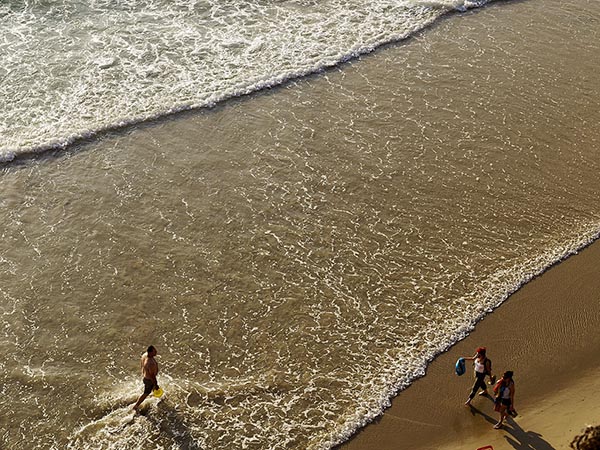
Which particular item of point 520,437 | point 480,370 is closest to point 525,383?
point 480,370

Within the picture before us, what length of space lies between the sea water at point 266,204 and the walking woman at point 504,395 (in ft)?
5.20

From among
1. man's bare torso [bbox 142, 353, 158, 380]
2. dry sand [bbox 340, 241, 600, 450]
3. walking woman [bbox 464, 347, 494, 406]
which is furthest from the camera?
man's bare torso [bbox 142, 353, 158, 380]

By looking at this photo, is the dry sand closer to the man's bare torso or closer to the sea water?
the sea water

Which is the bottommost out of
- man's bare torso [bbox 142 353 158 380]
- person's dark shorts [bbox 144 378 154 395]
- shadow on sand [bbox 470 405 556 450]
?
person's dark shorts [bbox 144 378 154 395]

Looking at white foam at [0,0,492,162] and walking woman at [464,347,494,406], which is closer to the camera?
walking woman at [464,347,494,406]

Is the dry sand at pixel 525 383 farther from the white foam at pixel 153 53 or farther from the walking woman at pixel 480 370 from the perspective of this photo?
the white foam at pixel 153 53

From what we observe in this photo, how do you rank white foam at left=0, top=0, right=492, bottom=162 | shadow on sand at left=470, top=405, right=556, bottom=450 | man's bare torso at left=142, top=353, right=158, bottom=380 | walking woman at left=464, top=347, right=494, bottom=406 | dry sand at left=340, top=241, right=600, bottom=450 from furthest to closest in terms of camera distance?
white foam at left=0, top=0, right=492, bottom=162, man's bare torso at left=142, top=353, right=158, bottom=380, walking woman at left=464, top=347, right=494, bottom=406, dry sand at left=340, top=241, right=600, bottom=450, shadow on sand at left=470, top=405, right=556, bottom=450

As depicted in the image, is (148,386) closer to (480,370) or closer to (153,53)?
(480,370)

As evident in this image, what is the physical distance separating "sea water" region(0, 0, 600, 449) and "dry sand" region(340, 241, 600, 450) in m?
0.35

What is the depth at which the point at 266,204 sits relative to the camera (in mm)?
16234

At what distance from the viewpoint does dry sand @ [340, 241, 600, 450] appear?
1129 cm

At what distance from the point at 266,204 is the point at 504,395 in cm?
718

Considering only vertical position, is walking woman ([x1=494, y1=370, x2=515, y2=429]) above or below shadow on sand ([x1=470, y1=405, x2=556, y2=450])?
above

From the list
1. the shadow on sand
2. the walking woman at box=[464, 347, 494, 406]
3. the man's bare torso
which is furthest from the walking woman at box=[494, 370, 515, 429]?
the man's bare torso
